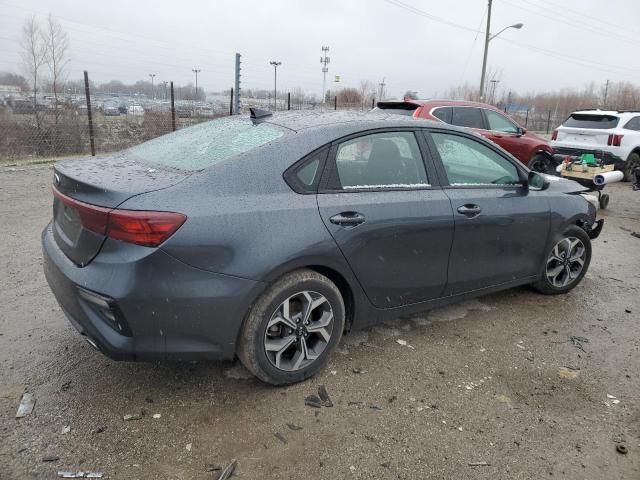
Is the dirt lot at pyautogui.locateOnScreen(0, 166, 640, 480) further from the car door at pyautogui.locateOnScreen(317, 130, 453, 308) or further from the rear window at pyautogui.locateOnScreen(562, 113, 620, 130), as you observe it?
the rear window at pyautogui.locateOnScreen(562, 113, 620, 130)

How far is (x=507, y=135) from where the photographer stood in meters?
9.91

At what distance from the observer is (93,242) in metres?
2.55

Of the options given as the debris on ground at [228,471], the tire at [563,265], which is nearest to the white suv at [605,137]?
the tire at [563,265]

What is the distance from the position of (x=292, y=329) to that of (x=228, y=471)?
33.4 inches

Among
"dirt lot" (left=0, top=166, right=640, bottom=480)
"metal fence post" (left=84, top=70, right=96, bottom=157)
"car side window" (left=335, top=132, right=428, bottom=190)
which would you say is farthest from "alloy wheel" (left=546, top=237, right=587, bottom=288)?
"metal fence post" (left=84, top=70, right=96, bottom=157)

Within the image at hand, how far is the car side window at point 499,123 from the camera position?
9578 millimetres

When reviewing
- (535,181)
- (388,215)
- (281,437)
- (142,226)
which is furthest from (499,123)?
(142,226)

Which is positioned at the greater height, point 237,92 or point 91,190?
point 237,92

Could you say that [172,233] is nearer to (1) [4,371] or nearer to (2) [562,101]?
(1) [4,371]

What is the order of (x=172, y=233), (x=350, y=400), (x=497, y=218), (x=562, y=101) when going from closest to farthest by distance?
(x=172, y=233)
(x=350, y=400)
(x=497, y=218)
(x=562, y=101)

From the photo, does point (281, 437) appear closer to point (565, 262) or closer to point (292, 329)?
point (292, 329)

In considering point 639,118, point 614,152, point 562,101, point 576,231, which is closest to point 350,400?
point 576,231

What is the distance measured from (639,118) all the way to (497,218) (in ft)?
34.0

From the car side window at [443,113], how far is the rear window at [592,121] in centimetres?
453
